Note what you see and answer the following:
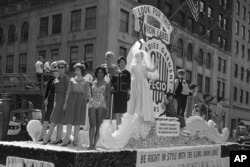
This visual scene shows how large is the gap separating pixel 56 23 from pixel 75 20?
6.81ft

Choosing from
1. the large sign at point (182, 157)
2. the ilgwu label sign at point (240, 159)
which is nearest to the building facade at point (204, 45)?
the large sign at point (182, 157)

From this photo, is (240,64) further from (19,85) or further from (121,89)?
(121,89)

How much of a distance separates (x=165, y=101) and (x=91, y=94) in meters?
2.68

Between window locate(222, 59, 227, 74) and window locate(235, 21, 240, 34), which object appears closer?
window locate(222, 59, 227, 74)

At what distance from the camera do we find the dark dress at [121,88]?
730 centimetres

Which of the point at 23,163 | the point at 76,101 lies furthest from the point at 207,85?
the point at 23,163

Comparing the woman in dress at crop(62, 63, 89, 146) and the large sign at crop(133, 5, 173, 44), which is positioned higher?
the large sign at crop(133, 5, 173, 44)

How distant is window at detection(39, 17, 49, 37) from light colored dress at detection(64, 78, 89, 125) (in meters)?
24.1

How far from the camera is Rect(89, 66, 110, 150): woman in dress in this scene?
6.41m

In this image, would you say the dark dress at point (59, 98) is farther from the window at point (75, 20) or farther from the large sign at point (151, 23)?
the window at point (75, 20)

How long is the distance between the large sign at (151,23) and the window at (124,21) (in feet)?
56.5

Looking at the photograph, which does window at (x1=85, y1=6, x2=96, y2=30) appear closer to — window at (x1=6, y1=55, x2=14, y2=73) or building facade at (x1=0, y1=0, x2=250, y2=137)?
building facade at (x1=0, y1=0, x2=250, y2=137)

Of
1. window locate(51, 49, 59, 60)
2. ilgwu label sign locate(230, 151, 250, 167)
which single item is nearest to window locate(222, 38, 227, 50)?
window locate(51, 49, 59, 60)

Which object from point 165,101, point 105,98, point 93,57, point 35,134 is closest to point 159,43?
point 165,101
